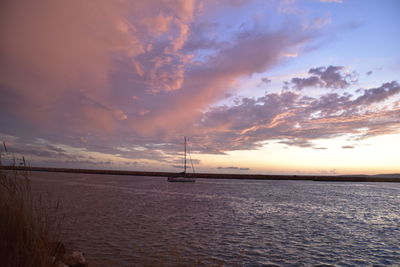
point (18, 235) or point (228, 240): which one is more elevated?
point (18, 235)

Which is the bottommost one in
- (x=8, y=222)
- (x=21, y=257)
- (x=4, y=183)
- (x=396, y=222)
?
(x=396, y=222)

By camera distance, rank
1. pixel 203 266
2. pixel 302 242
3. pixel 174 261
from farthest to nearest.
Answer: pixel 302 242, pixel 174 261, pixel 203 266

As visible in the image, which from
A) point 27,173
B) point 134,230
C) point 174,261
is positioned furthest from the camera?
point 134,230

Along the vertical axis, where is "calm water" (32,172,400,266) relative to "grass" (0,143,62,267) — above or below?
below

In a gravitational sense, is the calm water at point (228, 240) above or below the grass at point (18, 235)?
below

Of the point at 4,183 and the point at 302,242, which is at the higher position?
the point at 4,183

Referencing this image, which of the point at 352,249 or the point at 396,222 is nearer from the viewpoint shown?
the point at 352,249

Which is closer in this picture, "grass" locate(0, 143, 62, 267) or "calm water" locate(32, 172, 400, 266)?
"grass" locate(0, 143, 62, 267)

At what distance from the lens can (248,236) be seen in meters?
20.2

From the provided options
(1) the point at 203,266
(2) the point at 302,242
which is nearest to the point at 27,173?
(1) the point at 203,266

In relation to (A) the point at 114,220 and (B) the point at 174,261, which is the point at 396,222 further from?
(A) the point at 114,220

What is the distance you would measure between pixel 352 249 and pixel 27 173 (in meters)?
20.4

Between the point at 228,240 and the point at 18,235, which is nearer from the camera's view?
the point at 18,235

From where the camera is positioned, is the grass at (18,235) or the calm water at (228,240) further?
the calm water at (228,240)
